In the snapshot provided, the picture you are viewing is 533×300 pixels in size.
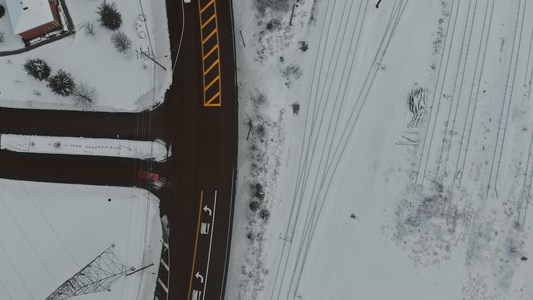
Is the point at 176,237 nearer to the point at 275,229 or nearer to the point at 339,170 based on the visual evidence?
the point at 275,229

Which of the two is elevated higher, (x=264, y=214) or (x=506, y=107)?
(x=506, y=107)

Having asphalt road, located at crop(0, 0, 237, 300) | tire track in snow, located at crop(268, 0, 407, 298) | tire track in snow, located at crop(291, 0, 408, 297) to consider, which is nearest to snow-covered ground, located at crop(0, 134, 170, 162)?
A: asphalt road, located at crop(0, 0, 237, 300)

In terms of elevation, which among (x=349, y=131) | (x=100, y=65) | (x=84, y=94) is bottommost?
(x=349, y=131)

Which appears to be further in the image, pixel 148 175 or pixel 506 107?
pixel 506 107

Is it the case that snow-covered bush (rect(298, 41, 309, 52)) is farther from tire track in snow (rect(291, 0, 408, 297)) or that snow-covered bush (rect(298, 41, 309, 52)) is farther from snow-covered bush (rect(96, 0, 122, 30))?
snow-covered bush (rect(96, 0, 122, 30))

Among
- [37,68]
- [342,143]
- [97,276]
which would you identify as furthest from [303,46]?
[97,276]

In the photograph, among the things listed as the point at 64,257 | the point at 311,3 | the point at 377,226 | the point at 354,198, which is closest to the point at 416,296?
the point at 377,226

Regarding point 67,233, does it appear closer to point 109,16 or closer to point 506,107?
point 109,16
